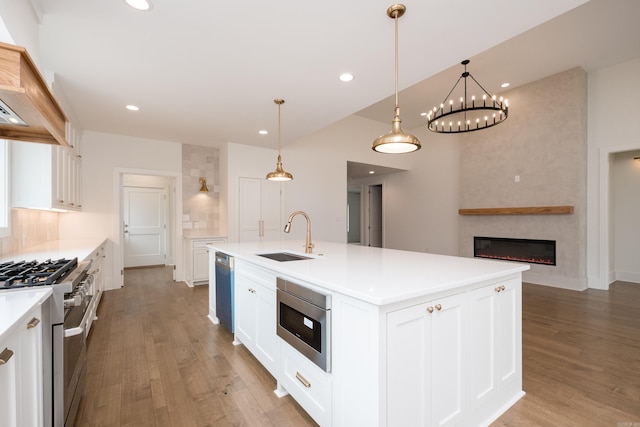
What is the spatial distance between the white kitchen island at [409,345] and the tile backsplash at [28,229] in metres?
2.35

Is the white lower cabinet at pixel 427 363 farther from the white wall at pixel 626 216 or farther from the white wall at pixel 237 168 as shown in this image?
the white wall at pixel 626 216

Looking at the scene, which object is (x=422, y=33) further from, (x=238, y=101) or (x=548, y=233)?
(x=548, y=233)

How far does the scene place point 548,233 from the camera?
15.9ft

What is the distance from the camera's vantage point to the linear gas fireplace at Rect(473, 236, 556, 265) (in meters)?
4.93

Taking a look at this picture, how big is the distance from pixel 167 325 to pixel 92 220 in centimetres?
266

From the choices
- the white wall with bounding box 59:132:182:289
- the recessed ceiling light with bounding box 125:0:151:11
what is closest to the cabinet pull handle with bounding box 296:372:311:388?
the recessed ceiling light with bounding box 125:0:151:11

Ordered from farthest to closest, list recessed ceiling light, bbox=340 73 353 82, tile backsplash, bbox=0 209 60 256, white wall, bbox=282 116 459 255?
white wall, bbox=282 116 459 255
recessed ceiling light, bbox=340 73 353 82
tile backsplash, bbox=0 209 60 256

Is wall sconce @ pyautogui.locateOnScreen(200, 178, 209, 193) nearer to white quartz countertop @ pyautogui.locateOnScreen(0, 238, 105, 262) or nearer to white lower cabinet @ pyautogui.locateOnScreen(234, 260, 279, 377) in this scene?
white quartz countertop @ pyautogui.locateOnScreen(0, 238, 105, 262)

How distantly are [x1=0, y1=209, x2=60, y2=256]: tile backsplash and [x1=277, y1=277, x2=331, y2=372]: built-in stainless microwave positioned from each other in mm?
2397

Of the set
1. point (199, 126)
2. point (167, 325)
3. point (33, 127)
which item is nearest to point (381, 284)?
point (33, 127)

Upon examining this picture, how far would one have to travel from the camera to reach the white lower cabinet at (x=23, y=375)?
0.99 metres

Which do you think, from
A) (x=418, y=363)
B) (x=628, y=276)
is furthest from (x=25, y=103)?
(x=628, y=276)

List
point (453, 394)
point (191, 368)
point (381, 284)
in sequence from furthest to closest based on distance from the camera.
→ point (191, 368) < point (453, 394) < point (381, 284)

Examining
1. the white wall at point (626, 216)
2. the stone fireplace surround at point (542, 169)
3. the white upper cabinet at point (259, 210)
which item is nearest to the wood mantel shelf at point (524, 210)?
the stone fireplace surround at point (542, 169)
